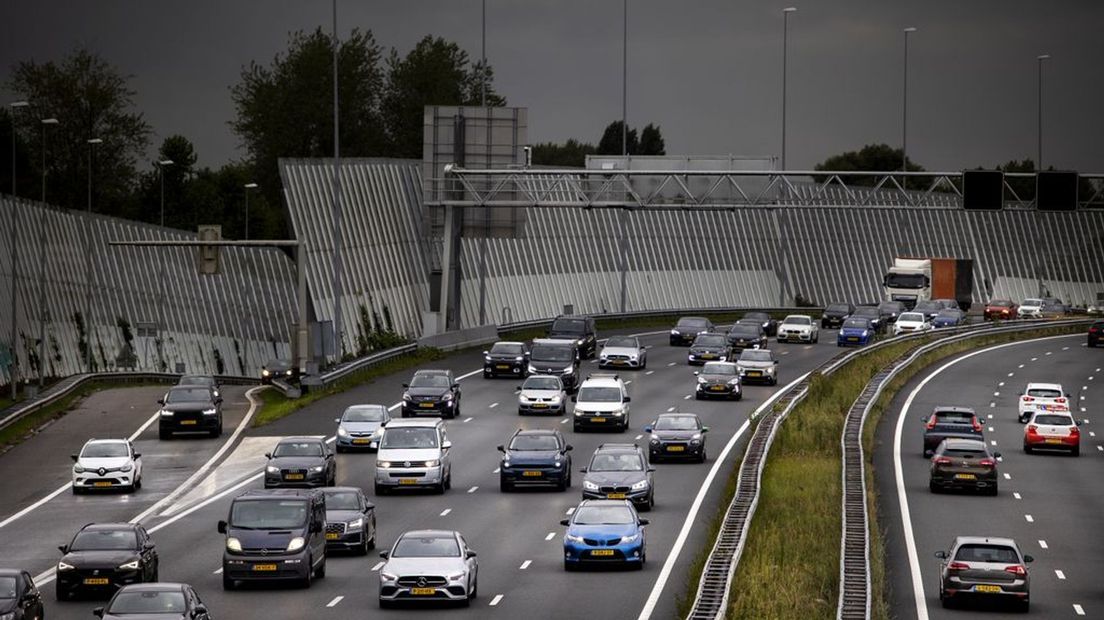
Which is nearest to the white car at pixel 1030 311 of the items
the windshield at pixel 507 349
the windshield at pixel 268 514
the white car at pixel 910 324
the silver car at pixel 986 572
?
the white car at pixel 910 324

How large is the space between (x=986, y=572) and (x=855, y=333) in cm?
5997

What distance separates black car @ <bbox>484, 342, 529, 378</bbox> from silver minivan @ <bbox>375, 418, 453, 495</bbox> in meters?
27.1

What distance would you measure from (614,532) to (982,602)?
22.7 feet

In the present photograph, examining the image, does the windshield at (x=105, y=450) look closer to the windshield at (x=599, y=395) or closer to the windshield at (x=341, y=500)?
the windshield at (x=341, y=500)

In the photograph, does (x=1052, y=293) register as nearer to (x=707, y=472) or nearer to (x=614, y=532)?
(x=707, y=472)

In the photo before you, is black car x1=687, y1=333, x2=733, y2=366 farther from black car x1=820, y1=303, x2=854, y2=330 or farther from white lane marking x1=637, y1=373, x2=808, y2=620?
black car x1=820, y1=303, x2=854, y2=330

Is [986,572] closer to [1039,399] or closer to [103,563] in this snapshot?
[103,563]

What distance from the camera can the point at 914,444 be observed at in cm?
6091

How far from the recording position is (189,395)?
61.5 meters

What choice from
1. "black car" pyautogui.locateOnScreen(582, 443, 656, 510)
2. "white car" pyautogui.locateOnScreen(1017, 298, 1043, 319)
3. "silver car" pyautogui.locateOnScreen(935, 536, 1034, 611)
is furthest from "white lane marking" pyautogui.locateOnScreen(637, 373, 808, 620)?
"white car" pyautogui.locateOnScreen(1017, 298, 1043, 319)

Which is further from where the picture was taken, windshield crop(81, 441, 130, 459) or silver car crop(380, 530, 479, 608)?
windshield crop(81, 441, 130, 459)

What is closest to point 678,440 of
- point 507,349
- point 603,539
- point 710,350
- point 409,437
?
point 409,437

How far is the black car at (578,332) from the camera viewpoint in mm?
83250

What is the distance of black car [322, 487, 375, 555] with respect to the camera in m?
38.7
